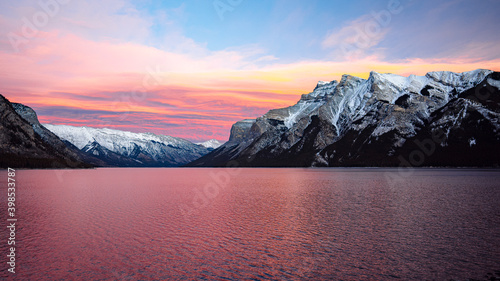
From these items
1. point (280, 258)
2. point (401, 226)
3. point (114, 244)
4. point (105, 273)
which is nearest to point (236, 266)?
point (280, 258)

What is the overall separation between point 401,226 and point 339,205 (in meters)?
21.2

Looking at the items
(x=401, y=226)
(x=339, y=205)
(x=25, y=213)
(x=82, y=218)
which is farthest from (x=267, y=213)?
(x=25, y=213)

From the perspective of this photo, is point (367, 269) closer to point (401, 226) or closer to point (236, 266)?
point (236, 266)

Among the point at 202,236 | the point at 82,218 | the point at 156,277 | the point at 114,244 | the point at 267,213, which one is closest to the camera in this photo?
the point at 156,277

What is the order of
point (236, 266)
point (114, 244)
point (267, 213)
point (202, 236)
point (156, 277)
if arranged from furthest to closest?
point (267, 213)
point (202, 236)
point (114, 244)
point (236, 266)
point (156, 277)

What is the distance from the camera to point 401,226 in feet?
144

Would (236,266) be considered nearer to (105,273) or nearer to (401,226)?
(105,273)

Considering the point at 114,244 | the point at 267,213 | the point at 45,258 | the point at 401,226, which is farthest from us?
the point at 267,213

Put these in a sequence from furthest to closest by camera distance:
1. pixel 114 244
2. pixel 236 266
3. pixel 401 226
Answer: pixel 401 226, pixel 114 244, pixel 236 266

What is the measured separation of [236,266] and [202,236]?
12381 millimetres

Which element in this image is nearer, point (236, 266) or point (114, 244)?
point (236, 266)

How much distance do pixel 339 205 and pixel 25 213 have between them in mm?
55935

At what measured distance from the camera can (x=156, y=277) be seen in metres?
25.9

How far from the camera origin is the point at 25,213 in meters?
55.3
